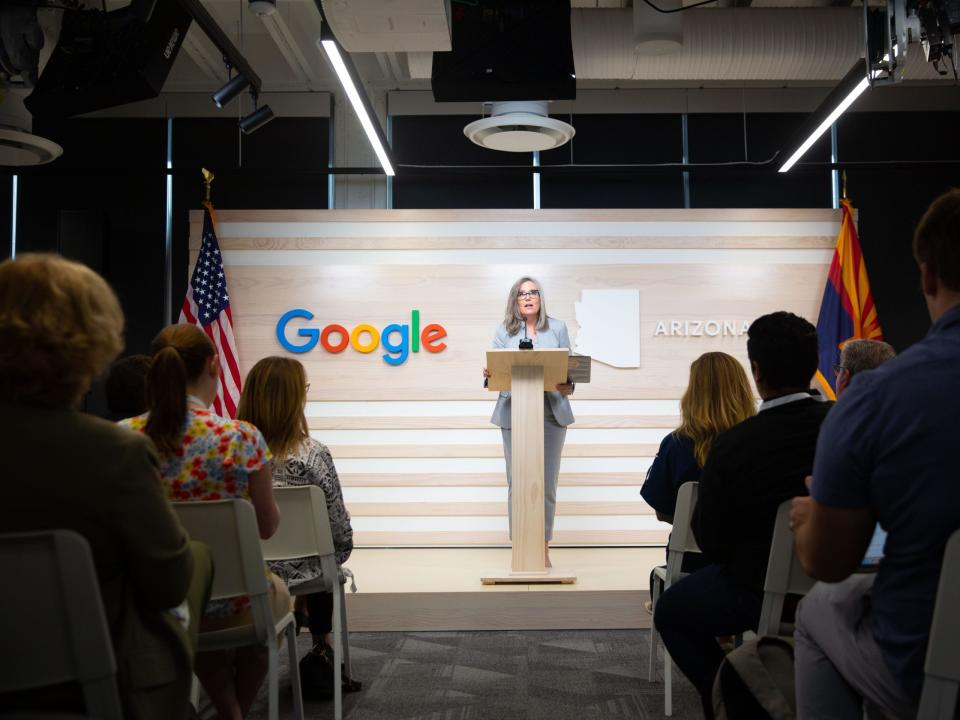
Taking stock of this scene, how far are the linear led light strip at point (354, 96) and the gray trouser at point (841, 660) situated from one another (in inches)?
152

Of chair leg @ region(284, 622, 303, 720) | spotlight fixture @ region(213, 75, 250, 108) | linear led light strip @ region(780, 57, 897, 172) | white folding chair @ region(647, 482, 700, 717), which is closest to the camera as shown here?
chair leg @ region(284, 622, 303, 720)

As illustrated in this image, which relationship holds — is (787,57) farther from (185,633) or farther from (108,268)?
(185,633)

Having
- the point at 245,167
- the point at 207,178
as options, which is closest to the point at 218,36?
the point at 207,178

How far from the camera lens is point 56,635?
1509mm

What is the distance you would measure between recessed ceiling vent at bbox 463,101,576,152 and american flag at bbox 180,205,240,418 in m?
2.29

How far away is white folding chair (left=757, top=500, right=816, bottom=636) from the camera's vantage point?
2.37 m

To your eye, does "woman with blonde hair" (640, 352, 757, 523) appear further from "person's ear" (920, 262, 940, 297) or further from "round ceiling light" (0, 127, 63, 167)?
"round ceiling light" (0, 127, 63, 167)

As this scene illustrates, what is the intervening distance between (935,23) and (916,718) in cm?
387

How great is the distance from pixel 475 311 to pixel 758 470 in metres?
4.69

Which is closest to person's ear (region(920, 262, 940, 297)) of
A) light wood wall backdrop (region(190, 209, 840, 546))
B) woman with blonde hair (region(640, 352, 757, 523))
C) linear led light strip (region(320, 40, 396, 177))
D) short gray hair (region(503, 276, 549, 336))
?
woman with blonde hair (region(640, 352, 757, 523))

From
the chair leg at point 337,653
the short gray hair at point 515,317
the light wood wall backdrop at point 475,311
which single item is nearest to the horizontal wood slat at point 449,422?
the light wood wall backdrop at point 475,311

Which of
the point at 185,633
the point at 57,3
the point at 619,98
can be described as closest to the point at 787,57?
the point at 619,98

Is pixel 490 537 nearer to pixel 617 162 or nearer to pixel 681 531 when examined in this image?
pixel 617 162

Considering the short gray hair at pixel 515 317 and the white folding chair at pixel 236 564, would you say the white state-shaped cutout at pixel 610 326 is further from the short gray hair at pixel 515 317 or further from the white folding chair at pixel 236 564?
the white folding chair at pixel 236 564
